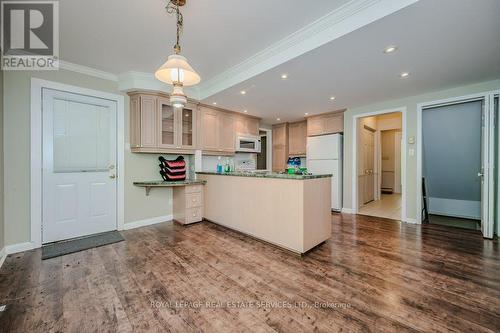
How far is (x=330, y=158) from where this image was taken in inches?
193

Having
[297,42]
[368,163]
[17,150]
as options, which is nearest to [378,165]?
[368,163]

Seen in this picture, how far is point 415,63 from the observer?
2.55 meters

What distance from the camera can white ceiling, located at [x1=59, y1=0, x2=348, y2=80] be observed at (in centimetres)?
189

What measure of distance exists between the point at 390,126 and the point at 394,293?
20.0ft

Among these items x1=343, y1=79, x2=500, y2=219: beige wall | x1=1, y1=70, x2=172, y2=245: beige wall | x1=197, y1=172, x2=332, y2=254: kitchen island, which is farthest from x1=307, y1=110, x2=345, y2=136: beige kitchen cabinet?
x1=1, y1=70, x2=172, y2=245: beige wall

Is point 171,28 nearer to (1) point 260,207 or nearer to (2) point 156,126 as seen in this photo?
(2) point 156,126

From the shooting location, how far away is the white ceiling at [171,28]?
74.4 inches

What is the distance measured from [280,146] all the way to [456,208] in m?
4.31

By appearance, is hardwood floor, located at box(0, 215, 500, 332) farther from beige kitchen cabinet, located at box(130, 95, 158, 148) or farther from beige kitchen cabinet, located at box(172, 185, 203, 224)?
beige kitchen cabinet, located at box(130, 95, 158, 148)

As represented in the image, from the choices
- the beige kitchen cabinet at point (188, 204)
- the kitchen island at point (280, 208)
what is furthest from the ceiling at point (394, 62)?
the beige kitchen cabinet at point (188, 204)

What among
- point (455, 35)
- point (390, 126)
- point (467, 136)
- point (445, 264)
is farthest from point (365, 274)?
point (390, 126)

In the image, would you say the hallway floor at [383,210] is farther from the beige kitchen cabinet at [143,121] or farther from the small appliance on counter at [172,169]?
the beige kitchen cabinet at [143,121]

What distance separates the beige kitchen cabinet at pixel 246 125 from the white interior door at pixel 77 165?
8.43 ft

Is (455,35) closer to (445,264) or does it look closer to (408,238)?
(445,264)
